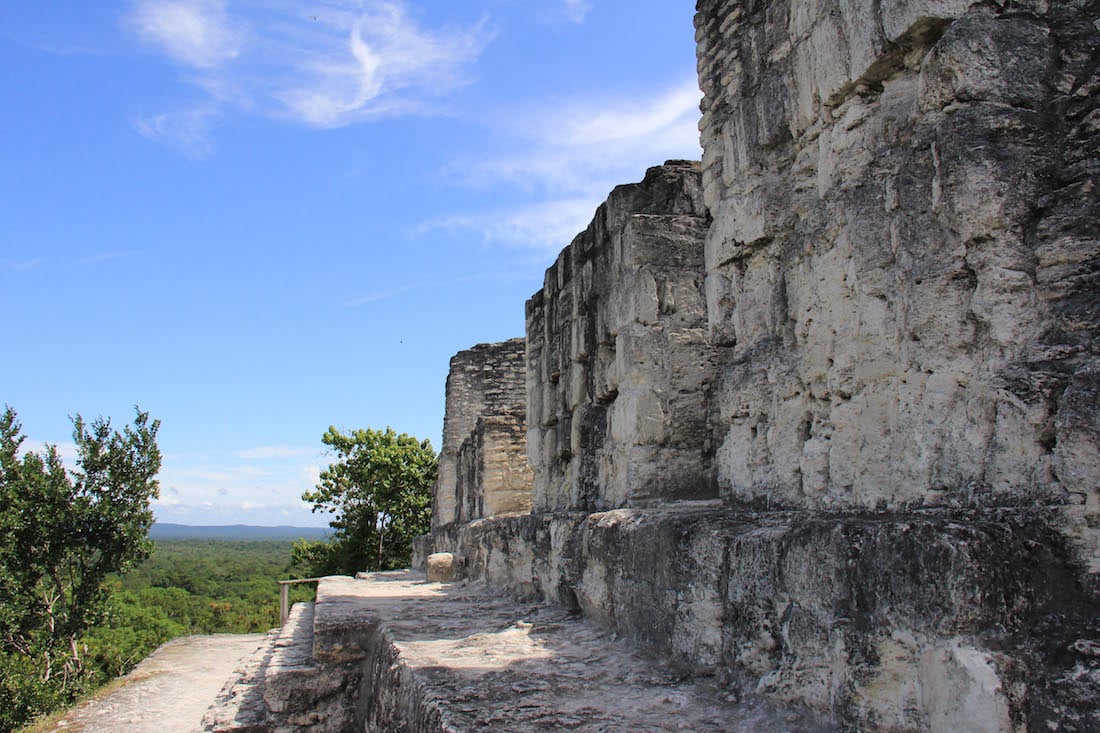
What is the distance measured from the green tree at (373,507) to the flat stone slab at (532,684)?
14.5 metres

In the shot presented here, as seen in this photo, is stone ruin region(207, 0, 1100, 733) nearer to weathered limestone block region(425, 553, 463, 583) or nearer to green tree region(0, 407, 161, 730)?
weathered limestone block region(425, 553, 463, 583)

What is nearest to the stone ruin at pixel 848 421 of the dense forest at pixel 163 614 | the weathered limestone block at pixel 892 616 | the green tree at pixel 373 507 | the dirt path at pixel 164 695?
the weathered limestone block at pixel 892 616

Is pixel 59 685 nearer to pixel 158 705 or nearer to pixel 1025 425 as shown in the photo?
pixel 158 705

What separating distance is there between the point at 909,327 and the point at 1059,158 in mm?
516

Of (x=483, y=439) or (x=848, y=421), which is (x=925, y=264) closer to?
(x=848, y=421)

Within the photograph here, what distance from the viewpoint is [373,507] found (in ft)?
62.1

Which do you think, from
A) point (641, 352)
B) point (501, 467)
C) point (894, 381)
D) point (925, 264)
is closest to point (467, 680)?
A: point (894, 381)

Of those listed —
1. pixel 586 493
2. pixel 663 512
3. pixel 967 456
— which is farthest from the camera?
pixel 586 493

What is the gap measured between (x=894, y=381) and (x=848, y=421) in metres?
0.21

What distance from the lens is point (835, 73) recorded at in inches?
105

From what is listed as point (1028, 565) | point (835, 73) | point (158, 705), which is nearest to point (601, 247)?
point (835, 73)

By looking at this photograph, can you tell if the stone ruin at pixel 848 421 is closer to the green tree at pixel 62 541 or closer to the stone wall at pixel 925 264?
the stone wall at pixel 925 264

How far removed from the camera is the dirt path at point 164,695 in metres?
8.88

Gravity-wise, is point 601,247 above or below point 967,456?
above
